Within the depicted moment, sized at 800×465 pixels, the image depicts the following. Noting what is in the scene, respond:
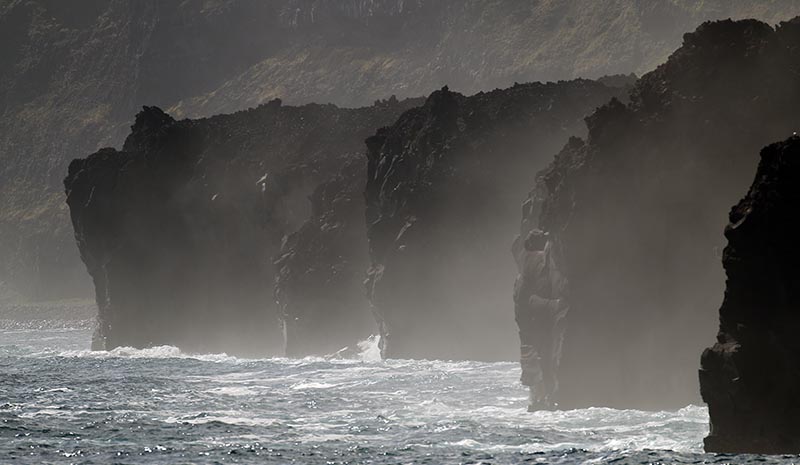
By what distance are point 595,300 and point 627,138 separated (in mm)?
9347

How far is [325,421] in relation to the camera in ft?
244

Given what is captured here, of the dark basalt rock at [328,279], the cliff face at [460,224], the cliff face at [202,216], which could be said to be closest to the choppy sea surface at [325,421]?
the cliff face at [460,224]

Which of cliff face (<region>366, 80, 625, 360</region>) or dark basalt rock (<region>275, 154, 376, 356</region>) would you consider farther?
dark basalt rock (<region>275, 154, 376, 356</region>)

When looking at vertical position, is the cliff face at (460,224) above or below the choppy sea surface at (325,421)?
above

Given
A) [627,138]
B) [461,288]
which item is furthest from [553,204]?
[461,288]

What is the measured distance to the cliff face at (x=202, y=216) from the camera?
538 ft

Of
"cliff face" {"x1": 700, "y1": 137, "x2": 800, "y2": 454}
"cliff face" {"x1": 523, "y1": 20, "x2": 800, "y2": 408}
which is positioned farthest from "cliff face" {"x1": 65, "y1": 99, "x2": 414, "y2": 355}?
"cliff face" {"x1": 700, "y1": 137, "x2": 800, "y2": 454}

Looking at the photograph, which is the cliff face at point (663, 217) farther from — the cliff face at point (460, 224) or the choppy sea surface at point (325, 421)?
the cliff face at point (460, 224)

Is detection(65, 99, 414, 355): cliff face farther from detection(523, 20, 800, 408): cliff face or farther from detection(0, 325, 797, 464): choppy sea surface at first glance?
detection(523, 20, 800, 408): cliff face

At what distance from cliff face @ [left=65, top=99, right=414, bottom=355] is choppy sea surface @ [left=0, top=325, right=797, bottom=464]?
4689 centimetres

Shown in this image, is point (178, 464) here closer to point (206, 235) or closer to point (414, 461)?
point (414, 461)

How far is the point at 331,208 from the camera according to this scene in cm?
14850

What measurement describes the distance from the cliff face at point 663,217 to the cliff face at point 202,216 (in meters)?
86.2

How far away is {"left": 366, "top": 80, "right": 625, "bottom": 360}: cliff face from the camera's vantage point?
398 ft
